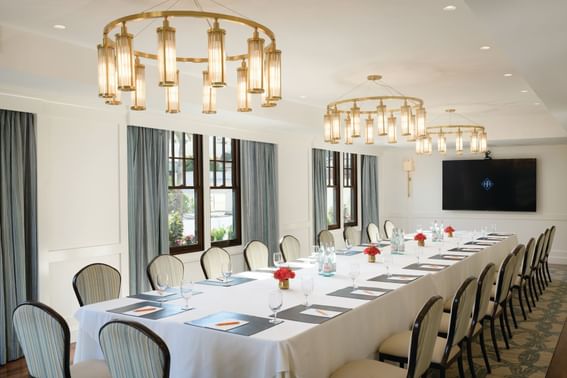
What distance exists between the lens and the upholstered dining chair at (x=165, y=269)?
15.4ft

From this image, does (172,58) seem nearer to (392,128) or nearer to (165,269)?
(165,269)

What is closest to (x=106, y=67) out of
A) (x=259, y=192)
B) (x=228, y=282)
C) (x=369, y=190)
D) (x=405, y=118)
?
(x=228, y=282)

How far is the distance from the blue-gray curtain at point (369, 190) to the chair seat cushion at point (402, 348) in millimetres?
8074

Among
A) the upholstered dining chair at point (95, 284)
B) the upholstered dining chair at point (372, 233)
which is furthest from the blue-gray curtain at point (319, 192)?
the upholstered dining chair at point (95, 284)

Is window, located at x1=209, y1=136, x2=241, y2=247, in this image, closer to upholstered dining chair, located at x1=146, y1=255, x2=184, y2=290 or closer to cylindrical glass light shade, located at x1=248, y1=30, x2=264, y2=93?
upholstered dining chair, located at x1=146, y1=255, x2=184, y2=290

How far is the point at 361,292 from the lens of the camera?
402cm

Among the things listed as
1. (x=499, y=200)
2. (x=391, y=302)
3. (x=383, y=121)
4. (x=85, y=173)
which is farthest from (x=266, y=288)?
(x=499, y=200)

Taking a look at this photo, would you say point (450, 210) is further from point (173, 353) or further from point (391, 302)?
point (173, 353)

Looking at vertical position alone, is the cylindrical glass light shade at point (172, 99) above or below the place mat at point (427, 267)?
above

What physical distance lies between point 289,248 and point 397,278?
7.02 feet

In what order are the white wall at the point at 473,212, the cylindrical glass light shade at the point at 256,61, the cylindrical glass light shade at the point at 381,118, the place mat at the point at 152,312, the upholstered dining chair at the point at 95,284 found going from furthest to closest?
the white wall at the point at 473,212
the cylindrical glass light shade at the point at 381,118
the upholstered dining chair at the point at 95,284
the place mat at the point at 152,312
the cylindrical glass light shade at the point at 256,61

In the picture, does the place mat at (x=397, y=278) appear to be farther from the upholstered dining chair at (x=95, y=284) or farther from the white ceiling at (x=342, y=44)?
the upholstered dining chair at (x=95, y=284)

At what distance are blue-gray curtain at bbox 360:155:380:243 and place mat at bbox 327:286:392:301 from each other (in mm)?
7755

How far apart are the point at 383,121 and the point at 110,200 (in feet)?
9.88
